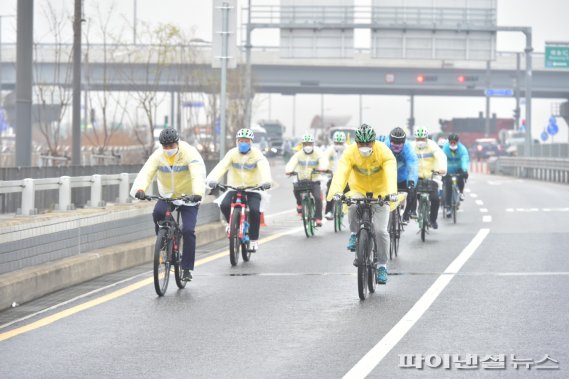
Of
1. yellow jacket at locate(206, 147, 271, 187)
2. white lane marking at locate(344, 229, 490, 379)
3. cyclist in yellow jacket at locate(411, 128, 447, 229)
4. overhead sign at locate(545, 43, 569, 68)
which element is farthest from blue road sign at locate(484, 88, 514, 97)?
yellow jacket at locate(206, 147, 271, 187)

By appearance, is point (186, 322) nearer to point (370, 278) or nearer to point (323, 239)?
point (370, 278)

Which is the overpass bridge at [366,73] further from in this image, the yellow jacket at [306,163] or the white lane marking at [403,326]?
the white lane marking at [403,326]

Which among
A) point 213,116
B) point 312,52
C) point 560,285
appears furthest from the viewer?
point 213,116

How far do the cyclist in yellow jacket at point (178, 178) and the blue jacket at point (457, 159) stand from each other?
11.7 meters

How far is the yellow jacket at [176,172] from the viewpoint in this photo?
13102 mm

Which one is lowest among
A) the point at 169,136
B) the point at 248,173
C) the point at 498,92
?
the point at 248,173

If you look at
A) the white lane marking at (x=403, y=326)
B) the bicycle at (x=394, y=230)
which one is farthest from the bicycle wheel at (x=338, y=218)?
the white lane marking at (x=403, y=326)

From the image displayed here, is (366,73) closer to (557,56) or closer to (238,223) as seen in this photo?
(557,56)

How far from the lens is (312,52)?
162 ft

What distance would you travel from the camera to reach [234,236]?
15.9 metres

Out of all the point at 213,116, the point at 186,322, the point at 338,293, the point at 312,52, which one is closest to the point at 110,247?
the point at 338,293

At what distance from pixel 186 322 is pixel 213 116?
44030 mm

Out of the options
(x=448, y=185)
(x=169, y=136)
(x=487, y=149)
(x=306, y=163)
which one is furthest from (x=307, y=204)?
(x=487, y=149)

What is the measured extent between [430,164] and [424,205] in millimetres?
963
